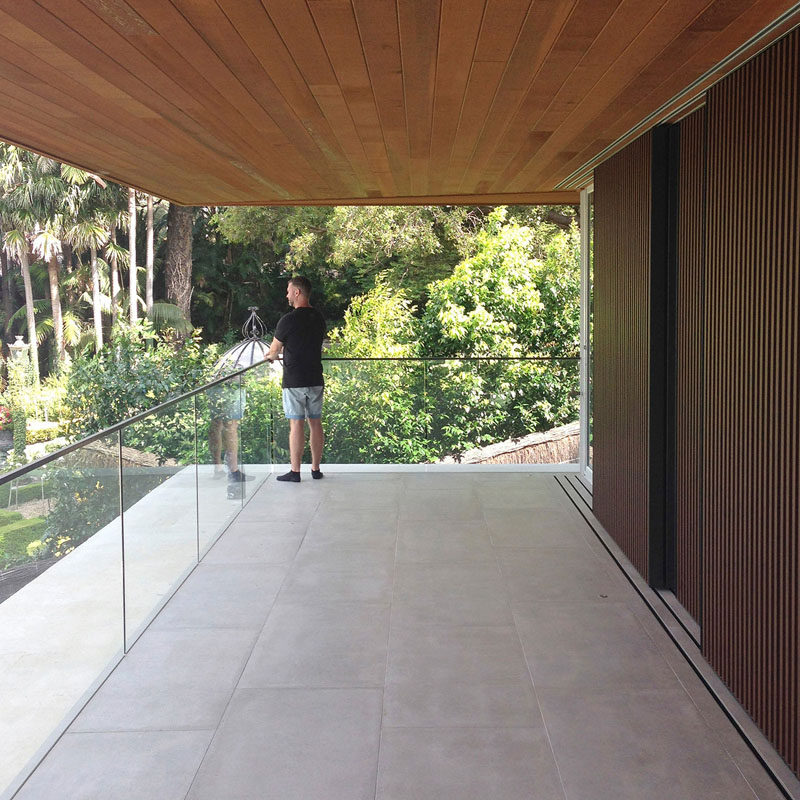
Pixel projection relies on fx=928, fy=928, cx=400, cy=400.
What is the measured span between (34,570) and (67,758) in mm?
680

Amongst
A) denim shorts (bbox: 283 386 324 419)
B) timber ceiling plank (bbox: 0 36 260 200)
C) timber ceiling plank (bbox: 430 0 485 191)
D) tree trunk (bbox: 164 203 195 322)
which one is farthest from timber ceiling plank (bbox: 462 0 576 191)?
tree trunk (bbox: 164 203 195 322)

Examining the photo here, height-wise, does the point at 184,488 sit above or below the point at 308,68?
below

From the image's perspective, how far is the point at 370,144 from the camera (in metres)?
5.27

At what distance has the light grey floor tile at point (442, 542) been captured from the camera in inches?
214

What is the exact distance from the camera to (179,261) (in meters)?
22.1

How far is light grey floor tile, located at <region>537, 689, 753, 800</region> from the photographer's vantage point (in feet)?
9.22

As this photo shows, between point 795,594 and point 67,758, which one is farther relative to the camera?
point 67,758

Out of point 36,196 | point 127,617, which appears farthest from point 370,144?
point 36,196

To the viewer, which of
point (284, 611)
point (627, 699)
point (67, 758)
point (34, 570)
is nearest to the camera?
point (34, 570)

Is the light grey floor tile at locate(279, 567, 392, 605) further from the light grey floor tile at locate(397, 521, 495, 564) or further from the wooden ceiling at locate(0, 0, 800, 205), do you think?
the wooden ceiling at locate(0, 0, 800, 205)

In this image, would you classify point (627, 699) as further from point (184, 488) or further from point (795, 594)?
point (184, 488)

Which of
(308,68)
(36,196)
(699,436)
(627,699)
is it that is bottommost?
(627,699)

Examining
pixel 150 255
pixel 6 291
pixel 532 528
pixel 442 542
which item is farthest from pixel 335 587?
pixel 6 291

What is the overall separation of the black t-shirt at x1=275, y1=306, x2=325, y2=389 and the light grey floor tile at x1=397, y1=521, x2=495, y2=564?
5.93 feet
